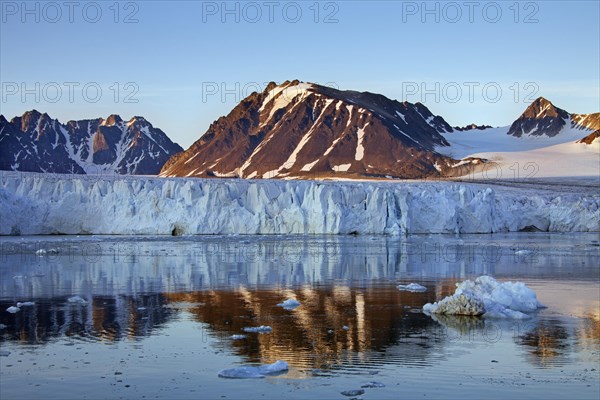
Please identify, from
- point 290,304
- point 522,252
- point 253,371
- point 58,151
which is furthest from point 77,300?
point 58,151

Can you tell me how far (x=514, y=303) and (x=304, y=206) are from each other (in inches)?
1164

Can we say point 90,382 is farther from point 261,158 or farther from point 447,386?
point 261,158

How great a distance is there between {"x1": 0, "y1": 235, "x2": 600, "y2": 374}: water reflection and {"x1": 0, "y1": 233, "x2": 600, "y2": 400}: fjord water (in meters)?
0.03

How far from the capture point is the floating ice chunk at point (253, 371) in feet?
27.9

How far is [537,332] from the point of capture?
37.2 ft

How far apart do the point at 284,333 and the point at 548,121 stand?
139 m

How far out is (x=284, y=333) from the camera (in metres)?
11.1

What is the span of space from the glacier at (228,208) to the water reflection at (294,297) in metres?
12.2

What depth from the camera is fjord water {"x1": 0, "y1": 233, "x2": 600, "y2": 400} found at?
8.19 metres

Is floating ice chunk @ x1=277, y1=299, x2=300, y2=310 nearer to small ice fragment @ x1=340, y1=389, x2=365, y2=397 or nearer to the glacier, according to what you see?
small ice fragment @ x1=340, y1=389, x2=365, y2=397

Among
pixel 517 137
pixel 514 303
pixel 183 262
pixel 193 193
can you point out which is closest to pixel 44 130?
pixel 517 137

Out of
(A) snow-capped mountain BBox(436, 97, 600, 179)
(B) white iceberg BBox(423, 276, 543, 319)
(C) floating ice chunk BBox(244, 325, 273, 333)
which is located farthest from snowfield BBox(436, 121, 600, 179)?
(C) floating ice chunk BBox(244, 325, 273, 333)

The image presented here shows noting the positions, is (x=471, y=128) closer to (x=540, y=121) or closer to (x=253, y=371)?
(x=540, y=121)

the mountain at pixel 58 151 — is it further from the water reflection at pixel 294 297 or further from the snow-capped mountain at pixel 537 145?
the water reflection at pixel 294 297
